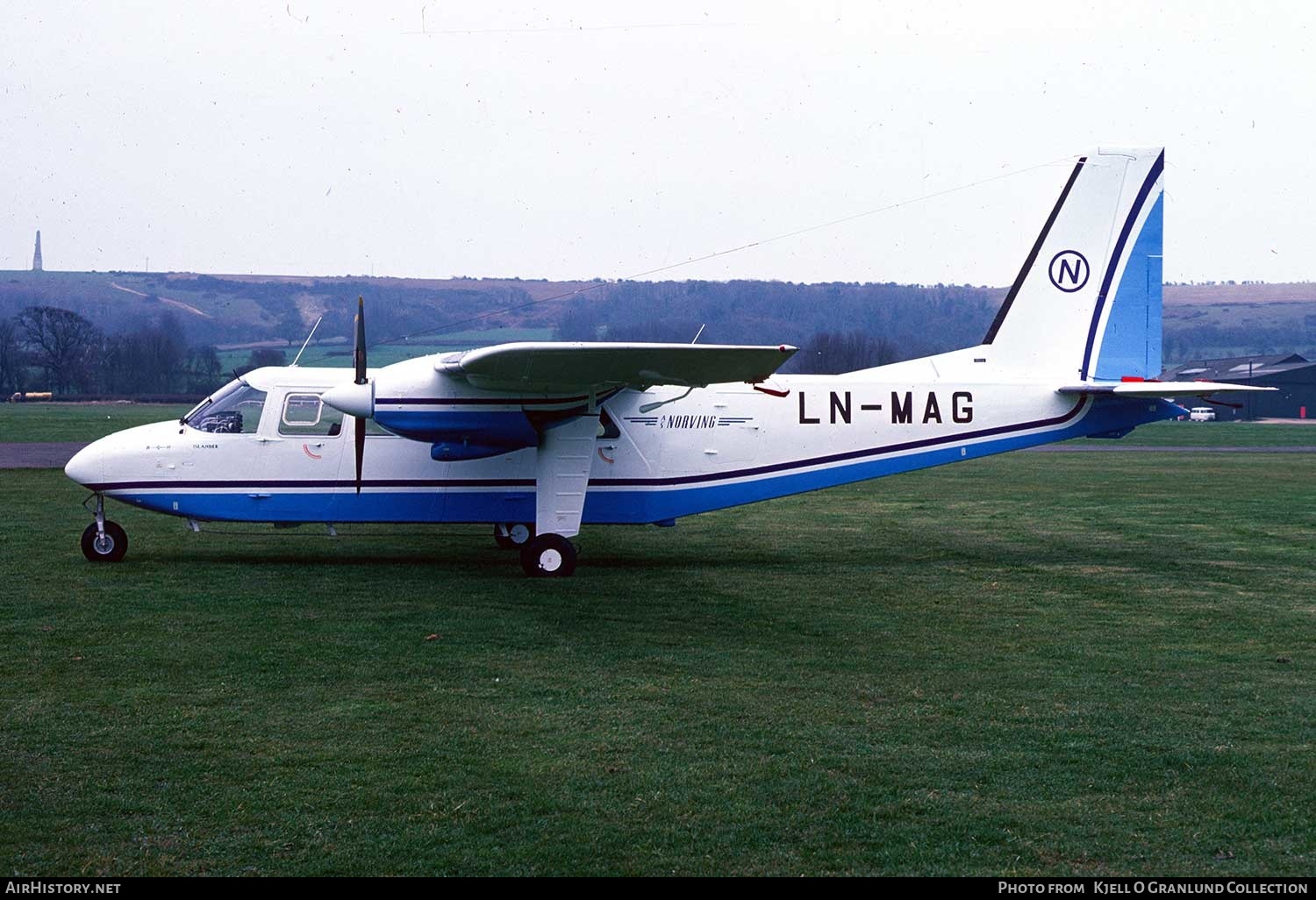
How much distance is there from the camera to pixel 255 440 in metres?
15.2

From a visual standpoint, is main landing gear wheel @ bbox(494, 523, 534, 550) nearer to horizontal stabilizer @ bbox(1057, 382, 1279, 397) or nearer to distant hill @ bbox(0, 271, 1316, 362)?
distant hill @ bbox(0, 271, 1316, 362)

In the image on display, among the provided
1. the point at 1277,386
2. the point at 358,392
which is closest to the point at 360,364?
the point at 358,392

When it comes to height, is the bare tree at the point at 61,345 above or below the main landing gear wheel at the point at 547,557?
above

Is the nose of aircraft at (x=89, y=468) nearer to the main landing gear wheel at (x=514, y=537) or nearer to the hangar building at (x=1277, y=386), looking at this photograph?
the main landing gear wheel at (x=514, y=537)

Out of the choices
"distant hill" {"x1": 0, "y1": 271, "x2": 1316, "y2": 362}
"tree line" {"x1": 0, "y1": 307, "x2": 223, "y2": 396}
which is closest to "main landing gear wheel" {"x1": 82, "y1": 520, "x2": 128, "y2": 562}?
"distant hill" {"x1": 0, "y1": 271, "x2": 1316, "y2": 362}

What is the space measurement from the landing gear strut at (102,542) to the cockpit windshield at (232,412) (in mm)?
1490

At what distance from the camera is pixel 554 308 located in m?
26.5

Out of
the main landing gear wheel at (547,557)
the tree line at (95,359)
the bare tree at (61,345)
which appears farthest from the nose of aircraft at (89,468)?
the bare tree at (61,345)

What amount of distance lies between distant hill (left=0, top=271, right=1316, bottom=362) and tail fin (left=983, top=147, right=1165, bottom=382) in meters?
4.63

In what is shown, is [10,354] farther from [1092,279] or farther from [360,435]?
[1092,279]

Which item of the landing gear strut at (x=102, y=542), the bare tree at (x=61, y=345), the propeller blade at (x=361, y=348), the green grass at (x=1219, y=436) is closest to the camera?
the propeller blade at (x=361, y=348)

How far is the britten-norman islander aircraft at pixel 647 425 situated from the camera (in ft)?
47.5

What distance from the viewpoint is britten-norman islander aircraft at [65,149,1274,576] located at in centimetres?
1449

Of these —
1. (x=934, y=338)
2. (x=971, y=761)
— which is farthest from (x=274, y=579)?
(x=934, y=338)
